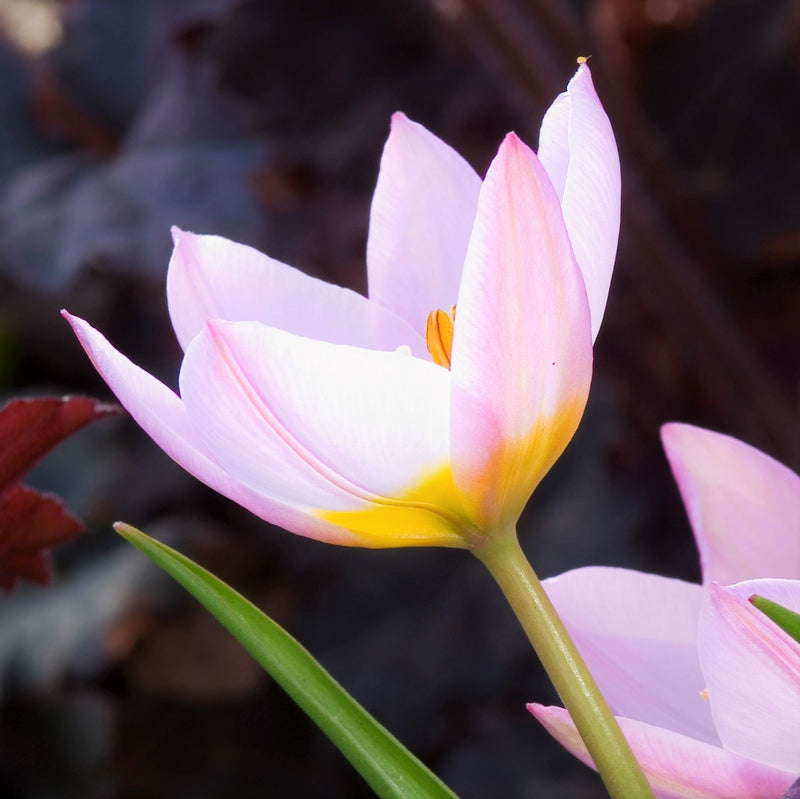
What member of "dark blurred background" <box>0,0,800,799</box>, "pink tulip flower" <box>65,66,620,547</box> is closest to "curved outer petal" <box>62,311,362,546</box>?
"pink tulip flower" <box>65,66,620,547</box>

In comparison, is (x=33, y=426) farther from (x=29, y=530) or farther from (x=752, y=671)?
(x=752, y=671)

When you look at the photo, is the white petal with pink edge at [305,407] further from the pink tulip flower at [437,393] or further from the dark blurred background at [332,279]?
the dark blurred background at [332,279]

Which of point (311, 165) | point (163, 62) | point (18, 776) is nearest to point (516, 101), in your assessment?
point (311, 165)

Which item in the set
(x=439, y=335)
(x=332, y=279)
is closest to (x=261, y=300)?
(x=439, y=335)

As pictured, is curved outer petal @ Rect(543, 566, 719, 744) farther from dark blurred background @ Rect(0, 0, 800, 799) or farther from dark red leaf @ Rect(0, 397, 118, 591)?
dark blurred background @ Rect(0, 0, 800, 799)

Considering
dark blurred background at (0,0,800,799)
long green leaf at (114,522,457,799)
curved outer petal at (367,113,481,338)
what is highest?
curved outer petal at (367,113,481,338)

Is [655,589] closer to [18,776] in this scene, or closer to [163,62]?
[18,776]
